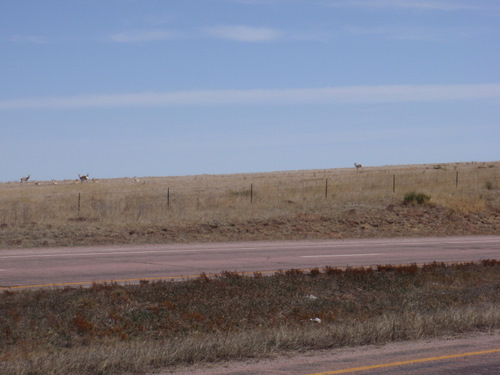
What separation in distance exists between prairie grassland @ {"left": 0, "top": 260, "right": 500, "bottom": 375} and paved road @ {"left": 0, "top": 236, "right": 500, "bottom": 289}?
103 inches

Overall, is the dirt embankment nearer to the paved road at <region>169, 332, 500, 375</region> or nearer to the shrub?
the shrub

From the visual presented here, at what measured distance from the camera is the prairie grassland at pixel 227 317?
873cm

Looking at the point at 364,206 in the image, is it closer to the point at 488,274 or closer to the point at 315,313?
the point at 488,274

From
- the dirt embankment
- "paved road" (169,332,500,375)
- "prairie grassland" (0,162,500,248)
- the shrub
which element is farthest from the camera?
the shrub

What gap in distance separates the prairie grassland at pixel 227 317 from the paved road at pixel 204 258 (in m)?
2.61

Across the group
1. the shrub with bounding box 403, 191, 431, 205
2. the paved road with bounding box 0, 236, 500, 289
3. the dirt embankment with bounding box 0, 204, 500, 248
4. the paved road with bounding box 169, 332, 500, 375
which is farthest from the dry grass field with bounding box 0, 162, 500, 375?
the shrub with bounding box 403, 191, 431, 205

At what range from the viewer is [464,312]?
11.6 m

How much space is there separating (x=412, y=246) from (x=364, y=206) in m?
10.4

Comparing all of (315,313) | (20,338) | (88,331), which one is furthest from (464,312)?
(20,338)

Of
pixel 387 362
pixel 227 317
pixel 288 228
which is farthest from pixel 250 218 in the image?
pixel 387 362

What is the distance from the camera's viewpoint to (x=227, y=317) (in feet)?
39.1

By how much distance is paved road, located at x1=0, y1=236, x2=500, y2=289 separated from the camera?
16.7 m

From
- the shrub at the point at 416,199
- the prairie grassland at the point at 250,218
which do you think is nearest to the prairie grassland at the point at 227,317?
the prairie grassland at the point at 250,218

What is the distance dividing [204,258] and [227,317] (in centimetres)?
881
